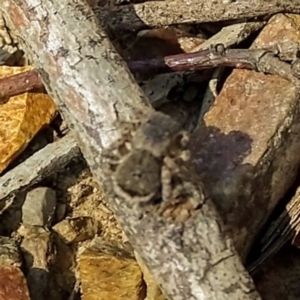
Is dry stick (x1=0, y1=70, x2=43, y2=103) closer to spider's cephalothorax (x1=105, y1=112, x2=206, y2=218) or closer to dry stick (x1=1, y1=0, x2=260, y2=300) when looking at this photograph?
dry stick (x1=1, y1=0, x2=260, y2=300)

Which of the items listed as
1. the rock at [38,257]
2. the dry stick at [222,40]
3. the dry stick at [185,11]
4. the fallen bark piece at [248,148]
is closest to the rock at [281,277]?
the fallen bark piece at [248,148]

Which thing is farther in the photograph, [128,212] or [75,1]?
[75,1]

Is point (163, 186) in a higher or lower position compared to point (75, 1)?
lower

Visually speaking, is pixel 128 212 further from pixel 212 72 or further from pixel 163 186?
pixel 212 72

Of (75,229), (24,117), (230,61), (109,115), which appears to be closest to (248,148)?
(230,61)

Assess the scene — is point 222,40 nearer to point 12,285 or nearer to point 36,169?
point 36,169

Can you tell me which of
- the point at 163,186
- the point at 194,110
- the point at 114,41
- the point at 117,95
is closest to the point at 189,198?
the point at 163,186
